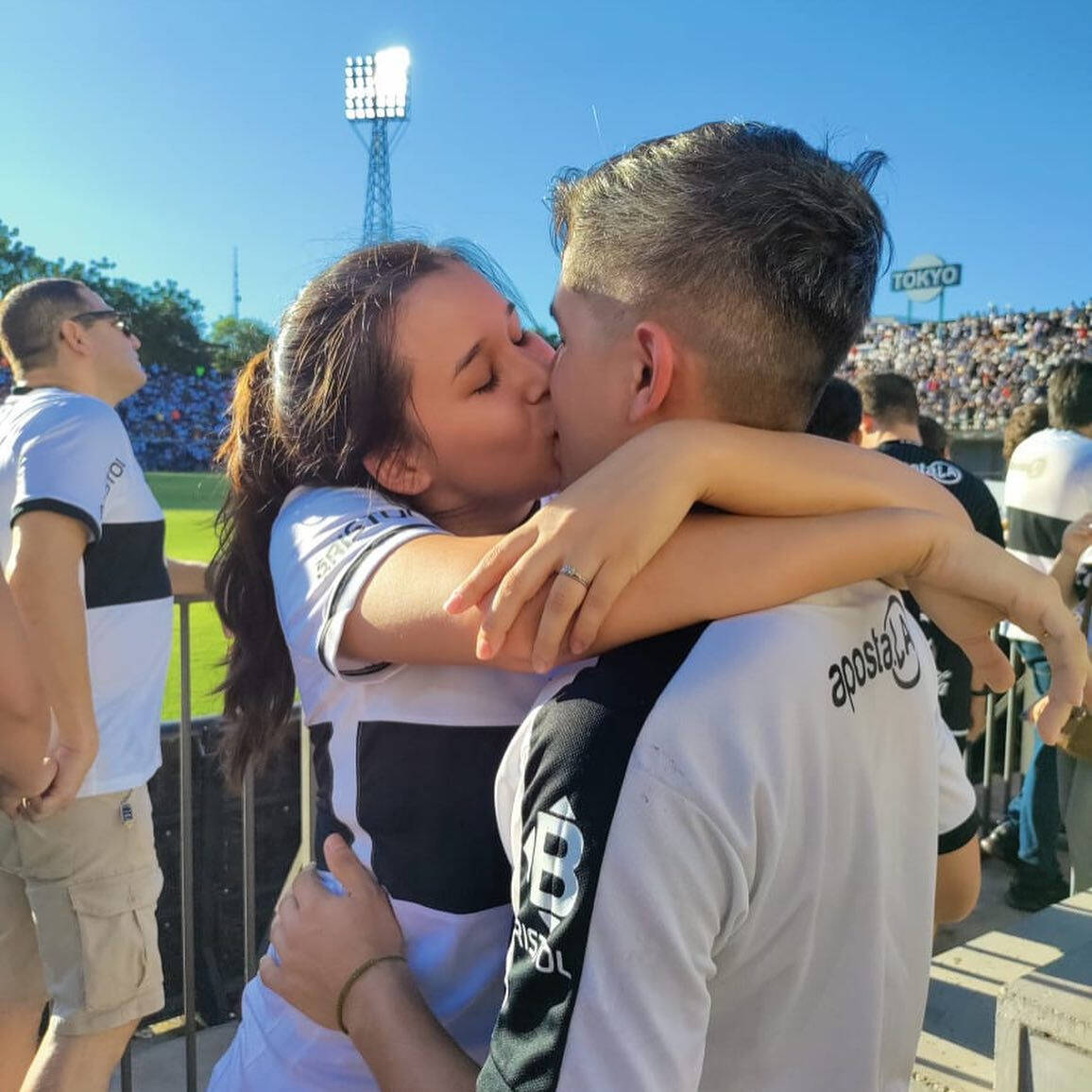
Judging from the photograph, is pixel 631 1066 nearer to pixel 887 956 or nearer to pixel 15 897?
pixel 887 956

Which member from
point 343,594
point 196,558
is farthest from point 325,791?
point 196,558

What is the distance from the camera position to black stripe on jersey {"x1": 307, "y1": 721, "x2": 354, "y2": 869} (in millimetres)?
1338

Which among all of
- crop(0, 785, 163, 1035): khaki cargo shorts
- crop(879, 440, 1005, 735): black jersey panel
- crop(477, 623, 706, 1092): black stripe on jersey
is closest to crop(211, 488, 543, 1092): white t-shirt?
crop(477, 623, 706, 1092): black stripe on jersey

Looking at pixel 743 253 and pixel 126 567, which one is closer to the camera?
pixel 743 253

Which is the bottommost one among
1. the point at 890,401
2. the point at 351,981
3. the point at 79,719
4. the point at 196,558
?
the point at 196,558

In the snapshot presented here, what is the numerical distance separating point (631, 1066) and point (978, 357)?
45269 mm

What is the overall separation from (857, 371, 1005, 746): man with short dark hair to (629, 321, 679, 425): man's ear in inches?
125

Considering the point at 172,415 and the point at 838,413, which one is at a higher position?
the point at 838,413

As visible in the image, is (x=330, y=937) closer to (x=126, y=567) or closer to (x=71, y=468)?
(x=71, y=468)

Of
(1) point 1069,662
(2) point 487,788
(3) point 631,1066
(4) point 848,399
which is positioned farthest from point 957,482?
(3) point 631,1066

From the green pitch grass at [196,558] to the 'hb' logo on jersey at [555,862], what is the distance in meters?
1.08

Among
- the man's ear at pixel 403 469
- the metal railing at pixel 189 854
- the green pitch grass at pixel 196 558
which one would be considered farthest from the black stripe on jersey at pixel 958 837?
the metal railing at pixel 189 854

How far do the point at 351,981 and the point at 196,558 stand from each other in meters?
21.1

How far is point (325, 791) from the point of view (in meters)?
1.38
